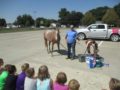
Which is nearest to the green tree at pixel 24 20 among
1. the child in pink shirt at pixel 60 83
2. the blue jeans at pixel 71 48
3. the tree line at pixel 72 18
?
the tree line at pixel 72 18

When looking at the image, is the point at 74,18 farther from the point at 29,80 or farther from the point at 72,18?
the point at 29,80

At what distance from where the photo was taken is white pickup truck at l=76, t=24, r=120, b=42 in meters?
28.9

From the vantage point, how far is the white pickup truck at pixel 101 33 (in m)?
28.9

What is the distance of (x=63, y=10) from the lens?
18700cm

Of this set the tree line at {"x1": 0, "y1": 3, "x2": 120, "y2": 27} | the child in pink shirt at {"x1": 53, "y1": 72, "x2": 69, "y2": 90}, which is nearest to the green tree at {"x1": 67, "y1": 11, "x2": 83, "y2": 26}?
the tree line at {"x1": 0, "y1": 3, "x2": 120, "y2": 27}

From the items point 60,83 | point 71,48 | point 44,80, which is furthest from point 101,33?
point 60,83

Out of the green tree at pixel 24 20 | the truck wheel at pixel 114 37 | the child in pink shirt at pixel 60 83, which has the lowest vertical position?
the truck wheel at pixel 114 37

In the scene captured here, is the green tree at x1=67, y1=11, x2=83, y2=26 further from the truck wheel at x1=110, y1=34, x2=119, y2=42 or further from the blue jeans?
the blue jeans

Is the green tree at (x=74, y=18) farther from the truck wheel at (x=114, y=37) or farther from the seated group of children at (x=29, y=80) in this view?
the seated group of children at (x=29, y=80)

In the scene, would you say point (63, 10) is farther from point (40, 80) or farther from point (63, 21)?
point (40, 80)

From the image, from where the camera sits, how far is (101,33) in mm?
29406

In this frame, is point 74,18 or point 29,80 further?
point 74,18

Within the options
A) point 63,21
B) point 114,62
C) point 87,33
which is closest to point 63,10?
point 63,21

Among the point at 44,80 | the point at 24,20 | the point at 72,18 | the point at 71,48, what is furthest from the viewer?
the point at 72,18
